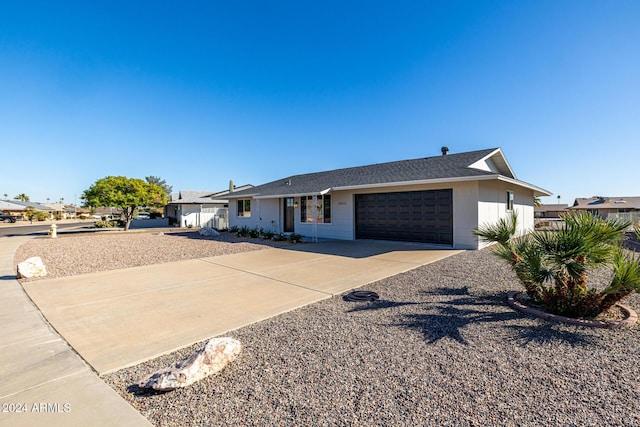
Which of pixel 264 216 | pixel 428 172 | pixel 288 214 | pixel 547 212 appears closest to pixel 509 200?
pixel 428 172

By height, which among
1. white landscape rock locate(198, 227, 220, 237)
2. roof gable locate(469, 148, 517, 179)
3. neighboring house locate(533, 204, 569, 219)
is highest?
roof gable locate(469, 148, 517, 179)

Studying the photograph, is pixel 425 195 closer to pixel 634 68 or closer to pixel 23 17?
pixel 634 68

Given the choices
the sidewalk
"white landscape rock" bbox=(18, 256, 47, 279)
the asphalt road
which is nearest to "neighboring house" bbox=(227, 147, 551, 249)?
"white landscape rock" bbox=(18, 256, 47, 279)

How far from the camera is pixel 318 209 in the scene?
16.2 meters

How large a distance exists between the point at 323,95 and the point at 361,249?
1082 centimetres

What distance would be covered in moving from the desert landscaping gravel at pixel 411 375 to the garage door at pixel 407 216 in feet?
25.7

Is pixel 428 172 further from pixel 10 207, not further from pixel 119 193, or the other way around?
pixel 10 207

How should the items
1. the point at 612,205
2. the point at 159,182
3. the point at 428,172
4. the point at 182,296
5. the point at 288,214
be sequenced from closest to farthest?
the point at 182,296
the point at 428,172
the point at 288,214
the point at 612,205
the point at 159,182

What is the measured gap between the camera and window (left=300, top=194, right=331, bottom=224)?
15.8 meters

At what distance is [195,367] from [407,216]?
11382 millimetres

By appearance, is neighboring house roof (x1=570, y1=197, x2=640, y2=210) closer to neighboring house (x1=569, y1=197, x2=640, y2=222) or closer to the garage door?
neighboring house (x1=569, y1=197, x2=640, y2=222)

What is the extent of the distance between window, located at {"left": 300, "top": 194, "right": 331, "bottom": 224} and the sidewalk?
12258 mm

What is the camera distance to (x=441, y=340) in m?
3.52

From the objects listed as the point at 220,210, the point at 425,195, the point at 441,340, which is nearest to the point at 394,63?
the point at 425,195
